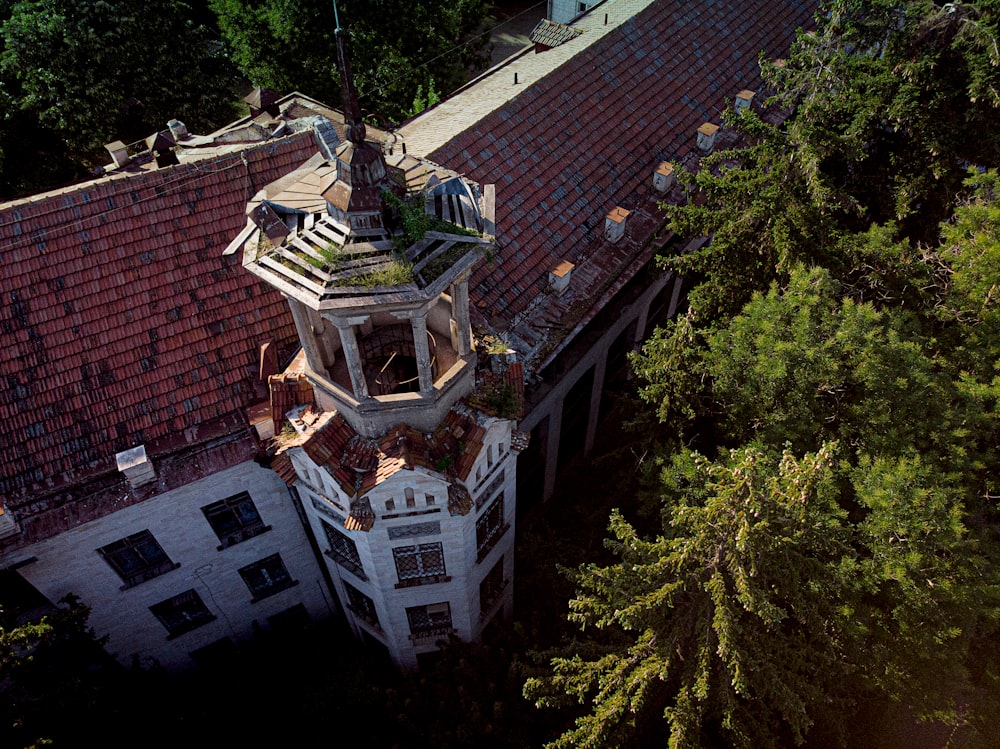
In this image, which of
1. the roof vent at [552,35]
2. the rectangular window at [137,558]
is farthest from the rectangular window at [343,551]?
the roof vent at [552,35]

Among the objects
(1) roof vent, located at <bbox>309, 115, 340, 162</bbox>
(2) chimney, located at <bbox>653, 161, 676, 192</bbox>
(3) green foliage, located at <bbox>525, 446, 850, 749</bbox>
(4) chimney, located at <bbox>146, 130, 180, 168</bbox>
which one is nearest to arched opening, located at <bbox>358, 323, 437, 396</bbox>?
(1) roof vent, located at <bbox>309, 115, 340, 162</bbox>

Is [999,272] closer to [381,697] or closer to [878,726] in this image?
[878,726]

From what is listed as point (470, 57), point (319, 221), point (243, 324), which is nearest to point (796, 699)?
point (319, 221)

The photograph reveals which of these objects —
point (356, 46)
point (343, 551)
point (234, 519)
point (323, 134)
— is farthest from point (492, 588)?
point (356, 46)

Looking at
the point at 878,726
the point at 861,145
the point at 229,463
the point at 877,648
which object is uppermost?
the point at 861,145

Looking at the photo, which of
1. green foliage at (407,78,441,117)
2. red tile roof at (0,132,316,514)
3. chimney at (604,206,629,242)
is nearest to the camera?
red tile roof at (0,132,316,514)

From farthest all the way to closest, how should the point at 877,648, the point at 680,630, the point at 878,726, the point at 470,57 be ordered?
the point at 470,57, the point at 878,726, the point at 877,648, the point at 680,630

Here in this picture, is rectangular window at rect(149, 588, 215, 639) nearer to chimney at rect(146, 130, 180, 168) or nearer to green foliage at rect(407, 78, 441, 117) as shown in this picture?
chimney at rect(146, 130, 180, 168)
